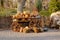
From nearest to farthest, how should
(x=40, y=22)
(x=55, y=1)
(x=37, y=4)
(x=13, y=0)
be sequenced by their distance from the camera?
(x=40, y=22)
(x=55, y=1)
(x=37, y=4)
(x=13, y=0)

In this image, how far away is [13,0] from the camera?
18.9 m

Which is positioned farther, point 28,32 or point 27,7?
point 27,7

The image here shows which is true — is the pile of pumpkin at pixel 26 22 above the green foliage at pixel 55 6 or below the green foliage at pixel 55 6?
below

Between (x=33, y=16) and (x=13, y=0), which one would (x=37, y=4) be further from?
(x=33, y=16)

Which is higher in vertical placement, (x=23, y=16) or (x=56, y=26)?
(x=23, y=16)

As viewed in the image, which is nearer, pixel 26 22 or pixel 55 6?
pixel 26 22

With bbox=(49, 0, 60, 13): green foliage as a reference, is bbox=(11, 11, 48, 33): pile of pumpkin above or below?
below

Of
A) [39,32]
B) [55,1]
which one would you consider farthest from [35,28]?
[55,1]

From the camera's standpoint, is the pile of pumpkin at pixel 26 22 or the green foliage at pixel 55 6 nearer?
the pile of pumpkin at pixel 26 22

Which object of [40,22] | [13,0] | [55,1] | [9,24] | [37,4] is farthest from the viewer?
[13,0]

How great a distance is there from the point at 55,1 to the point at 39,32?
3.81 meters

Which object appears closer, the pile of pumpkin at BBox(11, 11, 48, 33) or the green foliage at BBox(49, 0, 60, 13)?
the pile of pumpkin at BBox(11, 11, 48, 33)

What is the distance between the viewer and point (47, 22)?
38.1 ft

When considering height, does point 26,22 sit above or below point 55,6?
below
